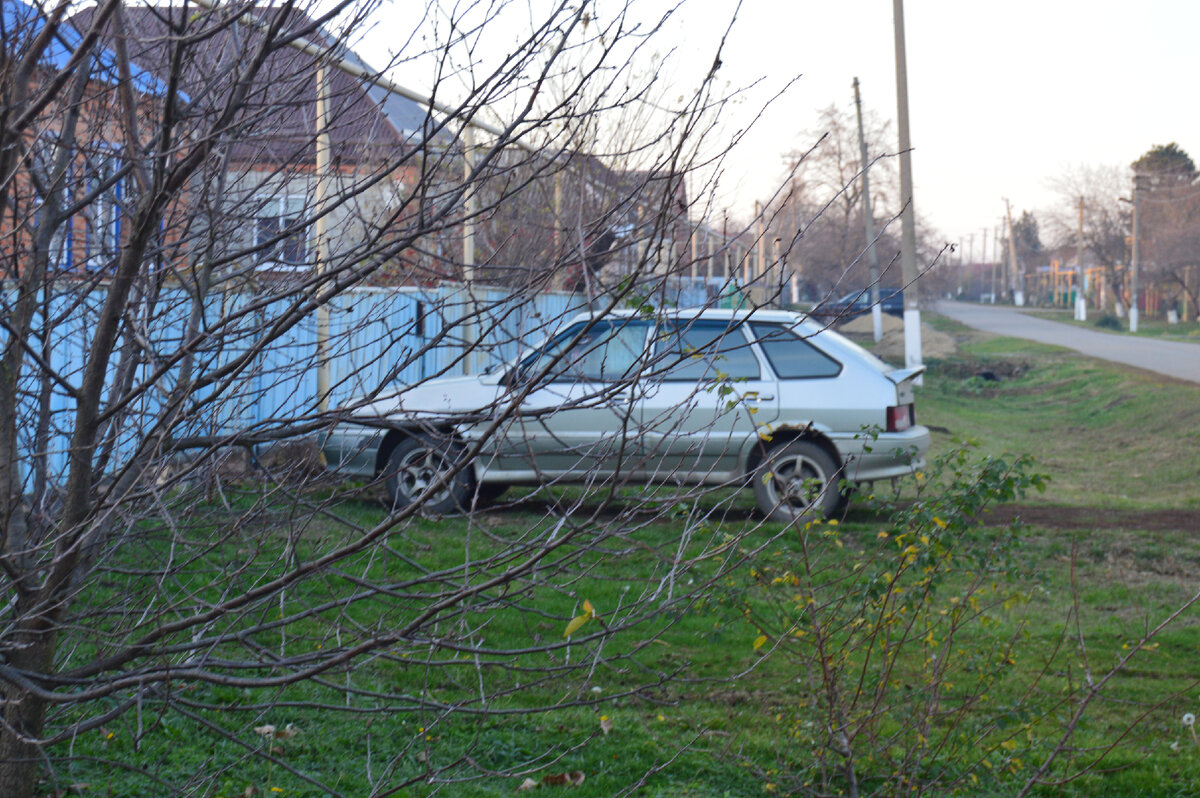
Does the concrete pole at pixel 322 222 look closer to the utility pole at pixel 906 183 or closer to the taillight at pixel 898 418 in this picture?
the taillight at pixel 898 418

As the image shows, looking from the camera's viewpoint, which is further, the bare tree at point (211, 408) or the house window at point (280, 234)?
the house window at point (280, 234)

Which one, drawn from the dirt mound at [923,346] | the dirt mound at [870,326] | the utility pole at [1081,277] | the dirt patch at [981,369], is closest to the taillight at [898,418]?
the dirt patch at [981,369]

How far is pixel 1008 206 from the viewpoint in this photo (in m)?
97.2

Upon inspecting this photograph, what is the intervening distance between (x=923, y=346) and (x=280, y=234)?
1316 inches

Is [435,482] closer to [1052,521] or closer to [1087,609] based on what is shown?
[1087,609]

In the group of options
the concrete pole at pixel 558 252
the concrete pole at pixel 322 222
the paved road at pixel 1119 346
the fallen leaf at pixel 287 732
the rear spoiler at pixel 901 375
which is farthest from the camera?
the paved road at pixel 1119 346

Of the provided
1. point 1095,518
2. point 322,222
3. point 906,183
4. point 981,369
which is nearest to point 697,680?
point 322,222

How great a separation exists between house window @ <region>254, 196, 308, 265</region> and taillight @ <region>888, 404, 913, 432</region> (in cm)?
477

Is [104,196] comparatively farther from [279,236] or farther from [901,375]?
[901,375]

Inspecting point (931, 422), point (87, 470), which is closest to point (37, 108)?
point (87, 470)

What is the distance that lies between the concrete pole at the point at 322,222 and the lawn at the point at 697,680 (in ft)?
1.45

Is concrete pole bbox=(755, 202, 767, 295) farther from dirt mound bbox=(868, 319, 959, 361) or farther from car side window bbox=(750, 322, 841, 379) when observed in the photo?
dirt mound bbox=(868, 319, 959, 361)

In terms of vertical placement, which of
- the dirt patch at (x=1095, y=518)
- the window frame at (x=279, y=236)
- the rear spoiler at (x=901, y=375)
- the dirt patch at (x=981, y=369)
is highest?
the window frame at (x=279, y=236)

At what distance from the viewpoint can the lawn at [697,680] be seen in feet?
8.06
